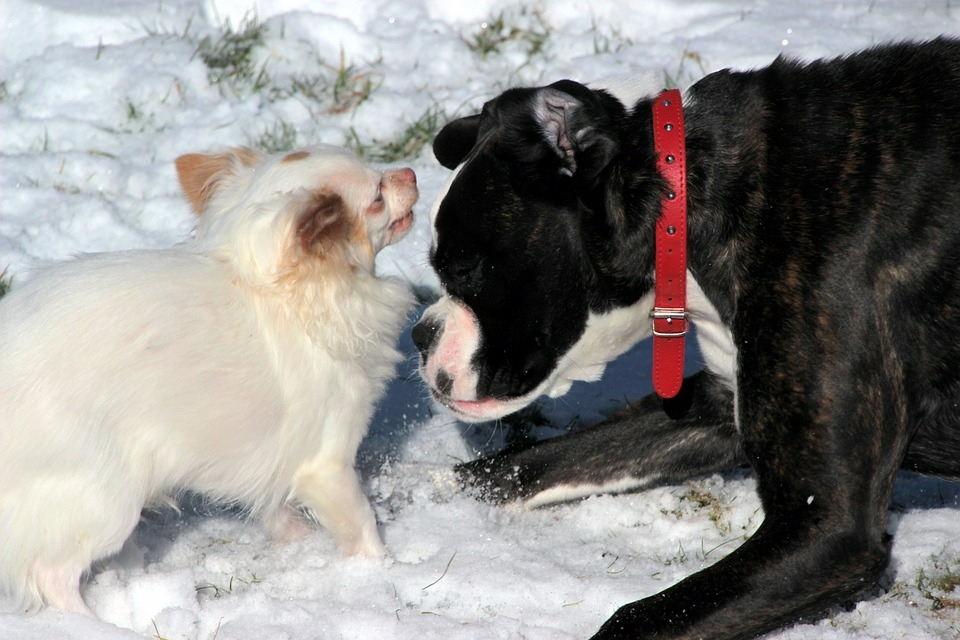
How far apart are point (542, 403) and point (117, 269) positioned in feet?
6.57

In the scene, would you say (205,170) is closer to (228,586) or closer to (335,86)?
(228,586)

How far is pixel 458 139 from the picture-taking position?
12.3 ft

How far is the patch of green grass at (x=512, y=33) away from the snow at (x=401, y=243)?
19 mm

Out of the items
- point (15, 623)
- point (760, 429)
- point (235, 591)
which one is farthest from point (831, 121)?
point (15, 623)

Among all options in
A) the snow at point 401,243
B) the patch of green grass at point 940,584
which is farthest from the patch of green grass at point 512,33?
the patch of green grass at point 940,584

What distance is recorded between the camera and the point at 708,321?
3.42 meters

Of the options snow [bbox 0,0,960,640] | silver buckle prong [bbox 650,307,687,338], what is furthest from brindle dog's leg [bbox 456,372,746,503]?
silver buckle prong [bbox 650,307,687,338]

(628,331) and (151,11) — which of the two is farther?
(151,11)

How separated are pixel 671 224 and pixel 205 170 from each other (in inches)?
63.8

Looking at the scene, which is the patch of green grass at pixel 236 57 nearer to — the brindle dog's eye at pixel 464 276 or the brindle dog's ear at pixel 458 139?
the brindle dog's ear at pixel 458 139

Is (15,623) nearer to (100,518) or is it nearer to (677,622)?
(100,518)

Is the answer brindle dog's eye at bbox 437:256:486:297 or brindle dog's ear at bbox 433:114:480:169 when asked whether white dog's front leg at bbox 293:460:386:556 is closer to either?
brindle dog's eye at bbox 437:256:486:297

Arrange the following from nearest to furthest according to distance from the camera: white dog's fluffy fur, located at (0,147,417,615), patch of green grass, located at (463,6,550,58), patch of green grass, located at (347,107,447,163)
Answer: white dog's fluffy fur, located at (0,147,417,615) → patch of green grass, located at (347,107,447,163) → patch of green grass, located at (463,6,550,58)

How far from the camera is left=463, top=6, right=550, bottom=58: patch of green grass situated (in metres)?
6.46
